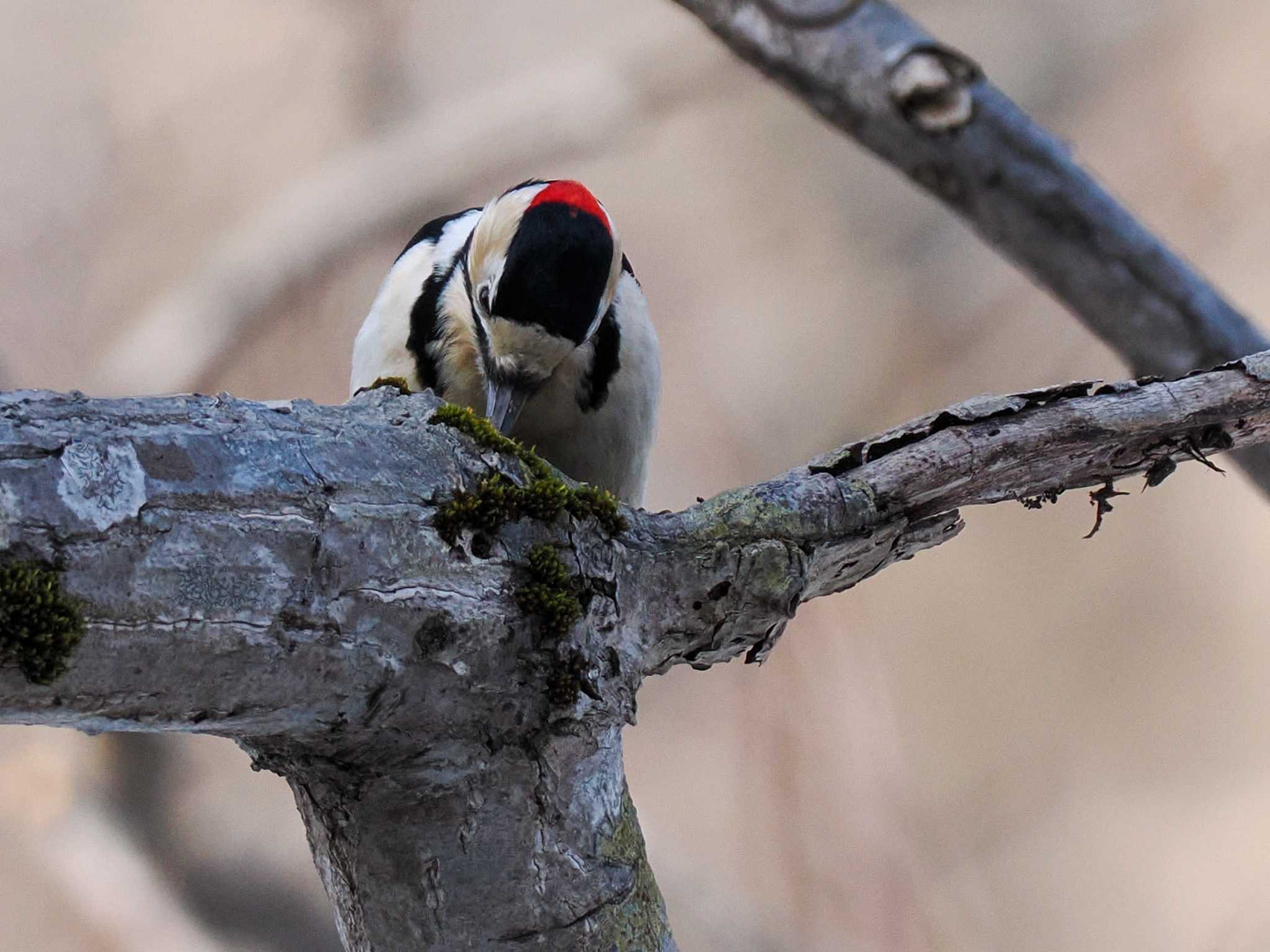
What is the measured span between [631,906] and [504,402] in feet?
2.57

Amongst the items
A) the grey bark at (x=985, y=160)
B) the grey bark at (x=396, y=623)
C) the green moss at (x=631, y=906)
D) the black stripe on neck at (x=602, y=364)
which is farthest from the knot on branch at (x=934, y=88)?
the green moss at (x=631, y=906)

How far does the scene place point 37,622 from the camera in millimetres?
744

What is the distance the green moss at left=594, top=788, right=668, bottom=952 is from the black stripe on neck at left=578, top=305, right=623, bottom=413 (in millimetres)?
849

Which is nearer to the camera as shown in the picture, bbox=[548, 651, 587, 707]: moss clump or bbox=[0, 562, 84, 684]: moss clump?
bbox=[0, 562, 84, 684]: moss clump

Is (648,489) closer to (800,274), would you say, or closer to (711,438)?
(711,438)

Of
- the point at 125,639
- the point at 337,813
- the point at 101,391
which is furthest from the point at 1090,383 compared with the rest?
the point at 101,391

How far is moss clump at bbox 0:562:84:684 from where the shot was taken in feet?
2.42

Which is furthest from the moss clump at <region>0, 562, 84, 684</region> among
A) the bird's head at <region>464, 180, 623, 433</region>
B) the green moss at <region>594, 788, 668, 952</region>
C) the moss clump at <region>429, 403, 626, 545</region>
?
the bird's head at <region>464, 180, 623, 433</region>

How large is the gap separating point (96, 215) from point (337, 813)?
9.75 ft

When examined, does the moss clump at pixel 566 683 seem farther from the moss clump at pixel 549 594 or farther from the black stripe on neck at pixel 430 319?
the black stripe on neck at pixel 430 319

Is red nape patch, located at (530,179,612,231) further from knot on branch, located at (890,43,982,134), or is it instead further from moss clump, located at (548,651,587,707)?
moss clump, located at (548,651,587,707)

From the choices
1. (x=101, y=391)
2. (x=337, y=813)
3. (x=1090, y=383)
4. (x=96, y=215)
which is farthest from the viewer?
(x=96, y=215)

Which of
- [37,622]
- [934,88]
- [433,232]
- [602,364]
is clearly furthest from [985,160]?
[37,622]

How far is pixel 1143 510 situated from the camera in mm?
3889
